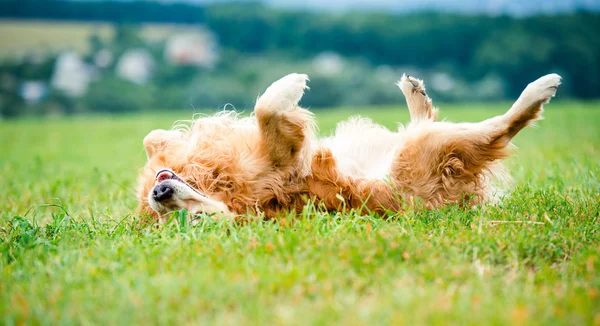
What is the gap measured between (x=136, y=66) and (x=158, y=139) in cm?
2138

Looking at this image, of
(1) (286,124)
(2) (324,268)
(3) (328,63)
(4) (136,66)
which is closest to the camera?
(2) (324,268)

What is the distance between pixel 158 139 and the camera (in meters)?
3.98

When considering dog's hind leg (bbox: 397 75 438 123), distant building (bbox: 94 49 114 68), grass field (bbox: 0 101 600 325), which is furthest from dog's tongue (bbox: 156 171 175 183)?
distant building (bbox: 94 49 114 68)

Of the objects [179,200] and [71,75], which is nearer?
[179,200]

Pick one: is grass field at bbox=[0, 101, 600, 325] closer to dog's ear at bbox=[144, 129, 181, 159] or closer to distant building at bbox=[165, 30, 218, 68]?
dog's ear at bbox=[144, 129, 181, 159]

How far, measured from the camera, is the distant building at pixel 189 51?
24.6 meters

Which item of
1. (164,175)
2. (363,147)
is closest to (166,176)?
(164,175)

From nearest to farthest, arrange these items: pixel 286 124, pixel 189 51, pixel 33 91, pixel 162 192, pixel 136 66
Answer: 1. pixel 162 192
2. pixel 286 124
3. pixel 33 91
4. pixel 136 66
5. pixel 189 51

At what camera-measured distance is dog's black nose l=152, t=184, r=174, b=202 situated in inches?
126

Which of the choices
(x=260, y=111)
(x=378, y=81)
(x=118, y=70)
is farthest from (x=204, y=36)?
(x=260, y=111)

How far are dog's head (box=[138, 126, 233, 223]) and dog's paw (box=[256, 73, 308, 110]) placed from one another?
1.73 ft

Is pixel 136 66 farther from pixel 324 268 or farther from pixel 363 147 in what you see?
pixel 324 268

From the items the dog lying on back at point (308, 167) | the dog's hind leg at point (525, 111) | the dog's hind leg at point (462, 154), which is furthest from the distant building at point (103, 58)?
the dog's hind leg at point (525, 111)

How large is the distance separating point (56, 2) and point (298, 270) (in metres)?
25.3
